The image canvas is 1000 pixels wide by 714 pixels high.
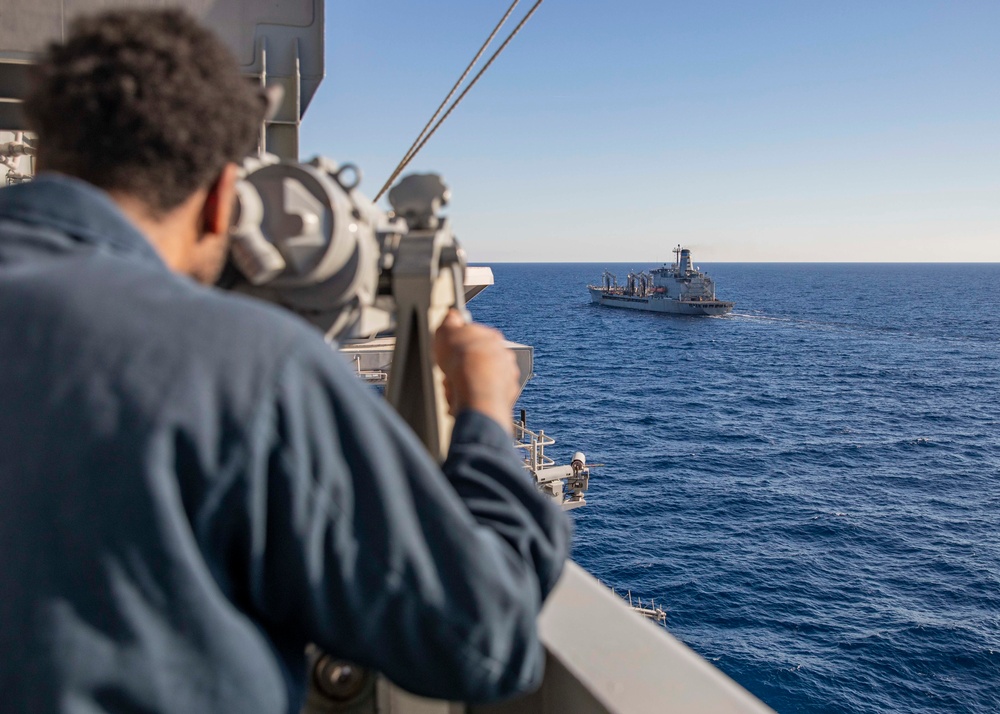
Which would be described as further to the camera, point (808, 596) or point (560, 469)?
point (808, 596)

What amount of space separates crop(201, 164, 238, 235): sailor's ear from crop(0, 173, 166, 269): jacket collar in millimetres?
125

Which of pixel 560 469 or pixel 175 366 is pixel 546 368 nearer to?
pixel 560 469

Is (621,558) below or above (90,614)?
below

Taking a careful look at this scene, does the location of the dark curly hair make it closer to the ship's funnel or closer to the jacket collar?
the jacket collar

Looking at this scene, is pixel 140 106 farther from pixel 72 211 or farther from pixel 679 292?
pixel 679 292

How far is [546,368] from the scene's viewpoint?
61.9 meters

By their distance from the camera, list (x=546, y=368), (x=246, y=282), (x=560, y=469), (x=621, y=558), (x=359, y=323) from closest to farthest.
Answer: (x=246, y=282) < (x=359, y=323) < (x=560, y=469) < (x=621, y=558) < (x=546, y=368)

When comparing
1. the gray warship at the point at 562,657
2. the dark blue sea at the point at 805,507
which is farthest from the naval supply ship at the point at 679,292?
the gray warship at the point at 562,657

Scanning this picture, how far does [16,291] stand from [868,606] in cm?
2612

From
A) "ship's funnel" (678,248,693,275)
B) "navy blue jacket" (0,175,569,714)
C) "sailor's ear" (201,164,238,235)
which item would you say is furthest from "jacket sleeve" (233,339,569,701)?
"ship's funnel" (678,248,693,275)

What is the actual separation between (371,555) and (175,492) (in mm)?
230

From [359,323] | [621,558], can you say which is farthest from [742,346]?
[359,323]

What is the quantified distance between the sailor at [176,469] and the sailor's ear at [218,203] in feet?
0.06

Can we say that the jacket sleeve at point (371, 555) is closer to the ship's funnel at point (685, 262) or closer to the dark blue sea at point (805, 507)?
the dark blue sea at point (805, 507)
